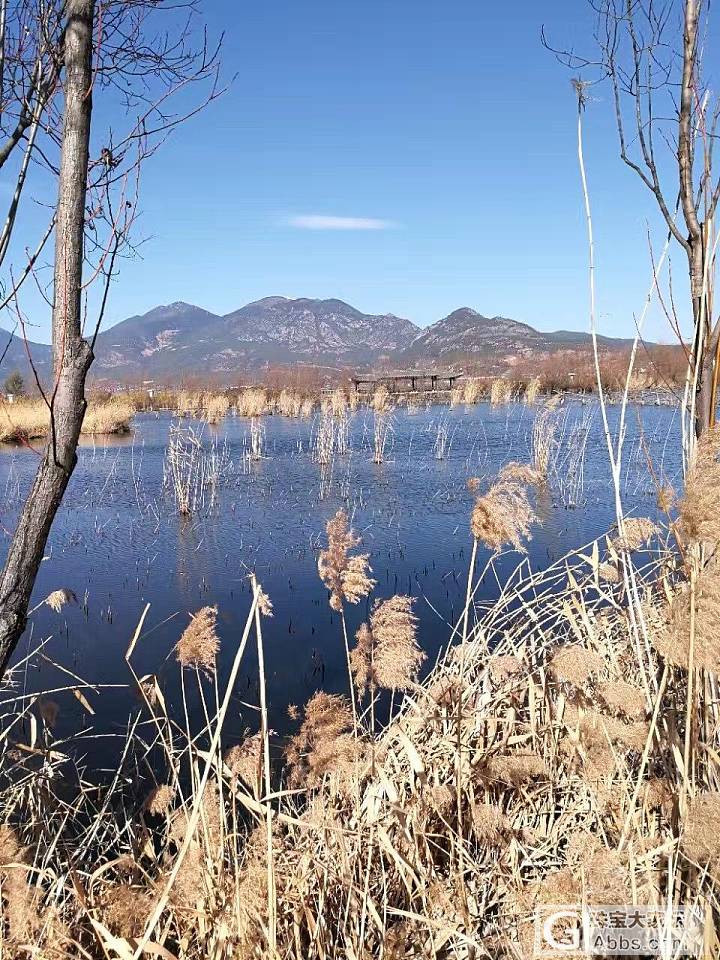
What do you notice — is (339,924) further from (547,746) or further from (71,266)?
(71,266)

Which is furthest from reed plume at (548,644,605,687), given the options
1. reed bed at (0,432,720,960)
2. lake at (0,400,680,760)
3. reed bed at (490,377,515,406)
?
reed bed at (490,377,515,406)

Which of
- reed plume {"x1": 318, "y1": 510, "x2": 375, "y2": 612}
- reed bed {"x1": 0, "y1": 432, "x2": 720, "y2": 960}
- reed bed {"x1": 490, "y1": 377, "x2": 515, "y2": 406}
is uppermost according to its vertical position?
reed bed {"x1": 490, "y1": 377, "x2": 515, "y2": 406}

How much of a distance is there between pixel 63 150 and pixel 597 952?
72.1 inches

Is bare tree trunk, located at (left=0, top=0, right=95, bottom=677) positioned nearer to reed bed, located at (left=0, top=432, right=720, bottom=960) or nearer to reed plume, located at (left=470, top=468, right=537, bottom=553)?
reed bed, located at (left=0, top=432, right=720, bottom=960)

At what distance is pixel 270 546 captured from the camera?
6.60 meters

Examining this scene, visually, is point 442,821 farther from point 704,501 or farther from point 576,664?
point 704,501

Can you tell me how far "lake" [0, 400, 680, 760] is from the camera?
13.9 feet

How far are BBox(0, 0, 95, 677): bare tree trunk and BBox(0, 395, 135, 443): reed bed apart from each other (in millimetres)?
13195

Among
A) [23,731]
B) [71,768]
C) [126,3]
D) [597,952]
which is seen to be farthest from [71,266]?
[23,731]

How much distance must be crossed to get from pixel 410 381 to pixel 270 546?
24656 millimetres

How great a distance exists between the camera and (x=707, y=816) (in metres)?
1.07

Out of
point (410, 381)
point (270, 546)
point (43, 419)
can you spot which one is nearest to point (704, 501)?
point (270, 546)

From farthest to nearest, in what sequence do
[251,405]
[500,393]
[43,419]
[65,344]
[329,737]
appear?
[500,393]
[251,405]
[43,419]
[329,737]
[65,344]

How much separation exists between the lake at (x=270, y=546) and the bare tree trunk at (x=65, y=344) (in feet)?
0.45
